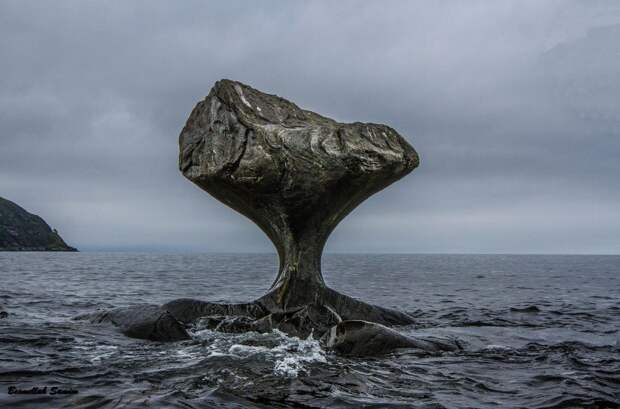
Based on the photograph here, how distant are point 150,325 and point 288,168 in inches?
208

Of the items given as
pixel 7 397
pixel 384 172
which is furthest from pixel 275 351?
pixel 384 172

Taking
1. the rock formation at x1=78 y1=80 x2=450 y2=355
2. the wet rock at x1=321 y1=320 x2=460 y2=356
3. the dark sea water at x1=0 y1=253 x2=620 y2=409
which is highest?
the rock formation at x1=78 y1=80 x2=450 y2=355

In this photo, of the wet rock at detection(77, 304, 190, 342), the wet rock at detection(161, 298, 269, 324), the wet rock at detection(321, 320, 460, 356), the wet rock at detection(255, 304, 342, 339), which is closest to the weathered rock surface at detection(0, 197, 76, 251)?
the wet rock at detection(161, 298, 269, 324)

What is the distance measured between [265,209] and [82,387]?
8430 mm

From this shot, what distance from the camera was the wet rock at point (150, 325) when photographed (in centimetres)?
1273

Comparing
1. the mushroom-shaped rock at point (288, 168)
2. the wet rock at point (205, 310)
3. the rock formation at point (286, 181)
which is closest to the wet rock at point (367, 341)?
the rock formation at point (286, 181)

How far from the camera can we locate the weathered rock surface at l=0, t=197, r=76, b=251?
151 m

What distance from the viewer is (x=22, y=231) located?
15612 centimetres

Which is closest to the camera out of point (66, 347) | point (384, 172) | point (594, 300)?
point (66, 347)

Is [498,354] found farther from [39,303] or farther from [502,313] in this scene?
[39,303]

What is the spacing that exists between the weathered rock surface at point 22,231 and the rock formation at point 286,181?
15512cm

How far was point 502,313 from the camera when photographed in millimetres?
20312

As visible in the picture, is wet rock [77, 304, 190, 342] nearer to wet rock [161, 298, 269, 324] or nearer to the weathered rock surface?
wet rock [161, 298, 269, 324]

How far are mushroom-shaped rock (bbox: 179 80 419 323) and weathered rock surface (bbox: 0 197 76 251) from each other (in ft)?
509
